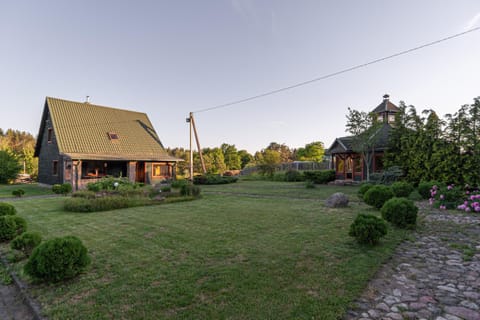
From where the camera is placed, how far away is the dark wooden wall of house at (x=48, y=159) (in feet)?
51.8

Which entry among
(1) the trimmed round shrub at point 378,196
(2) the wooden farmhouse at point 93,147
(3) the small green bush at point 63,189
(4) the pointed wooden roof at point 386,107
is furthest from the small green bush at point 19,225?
(4) the pointed wooden roof at point 386,107

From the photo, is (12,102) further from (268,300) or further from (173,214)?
(268,300)

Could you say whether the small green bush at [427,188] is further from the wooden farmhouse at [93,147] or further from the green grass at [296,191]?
the wooden farmhouse at [93,147]

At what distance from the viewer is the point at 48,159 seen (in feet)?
56.4

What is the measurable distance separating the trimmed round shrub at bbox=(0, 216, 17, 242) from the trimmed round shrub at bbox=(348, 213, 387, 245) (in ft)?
22.6

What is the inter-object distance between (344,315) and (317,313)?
0.84ft

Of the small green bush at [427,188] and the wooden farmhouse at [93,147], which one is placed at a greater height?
the wooden farmhouse at [93,147]

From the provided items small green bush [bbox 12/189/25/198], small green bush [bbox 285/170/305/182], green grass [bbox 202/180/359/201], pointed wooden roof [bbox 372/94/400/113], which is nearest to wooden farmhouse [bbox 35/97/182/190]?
small green bush [bbox 12/189/25/198]

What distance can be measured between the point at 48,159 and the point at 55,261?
734 inches

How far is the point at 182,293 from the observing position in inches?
103

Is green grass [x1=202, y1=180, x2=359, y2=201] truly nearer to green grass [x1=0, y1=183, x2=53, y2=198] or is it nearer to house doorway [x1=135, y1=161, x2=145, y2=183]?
house doorway [x1=135, y1=161, x2=145, y2=183]

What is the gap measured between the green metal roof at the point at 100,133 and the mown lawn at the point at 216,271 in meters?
12.2

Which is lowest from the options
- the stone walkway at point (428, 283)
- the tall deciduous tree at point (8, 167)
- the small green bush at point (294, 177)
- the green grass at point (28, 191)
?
the green grass at point (28, 191)

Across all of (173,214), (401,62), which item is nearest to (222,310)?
(173,214)
